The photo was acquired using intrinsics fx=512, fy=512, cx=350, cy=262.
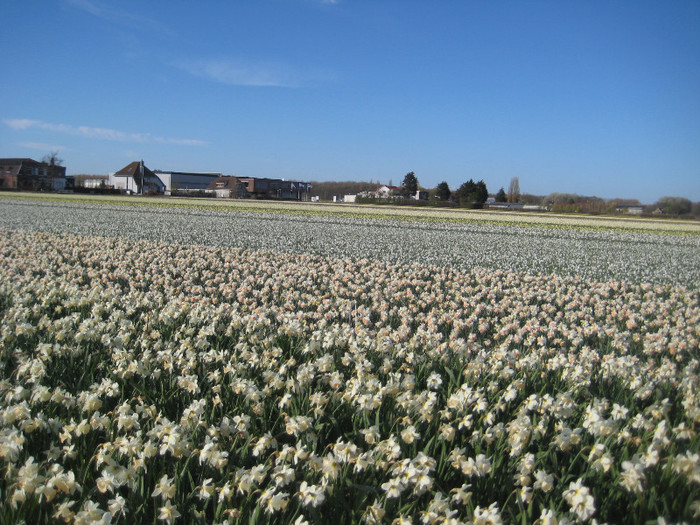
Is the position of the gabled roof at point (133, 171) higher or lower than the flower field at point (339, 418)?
higher

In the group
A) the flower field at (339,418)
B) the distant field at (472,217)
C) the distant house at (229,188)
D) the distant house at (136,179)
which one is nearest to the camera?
the flower field at (339,418)

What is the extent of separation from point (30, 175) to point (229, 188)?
120ft

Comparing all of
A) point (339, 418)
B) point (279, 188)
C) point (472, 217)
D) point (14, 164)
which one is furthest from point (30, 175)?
point (339, 418)

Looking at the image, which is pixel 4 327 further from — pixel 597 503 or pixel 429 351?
pixel 597 503

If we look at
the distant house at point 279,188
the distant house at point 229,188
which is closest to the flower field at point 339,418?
the distant house at point 229,188

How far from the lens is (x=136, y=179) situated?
10825cm

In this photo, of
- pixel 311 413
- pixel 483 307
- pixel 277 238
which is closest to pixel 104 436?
pixel 311 413

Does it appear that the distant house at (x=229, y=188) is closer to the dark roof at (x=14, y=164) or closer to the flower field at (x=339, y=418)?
the dark roof at (x=14, y=164)

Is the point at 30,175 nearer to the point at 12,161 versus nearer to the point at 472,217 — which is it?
the point at 12,161

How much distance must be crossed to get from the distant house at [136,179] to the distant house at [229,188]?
11.8 metres

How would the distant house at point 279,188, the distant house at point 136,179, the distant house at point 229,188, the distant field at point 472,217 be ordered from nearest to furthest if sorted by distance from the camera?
the distant field at point 472,217, the distant house at point 229,188, the distant house at point 136,179, the distant house at point 279,188

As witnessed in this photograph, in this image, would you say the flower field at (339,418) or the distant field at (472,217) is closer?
the flower field at (339,418)

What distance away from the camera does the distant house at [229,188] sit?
99.3m

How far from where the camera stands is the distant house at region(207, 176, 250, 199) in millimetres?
99325
